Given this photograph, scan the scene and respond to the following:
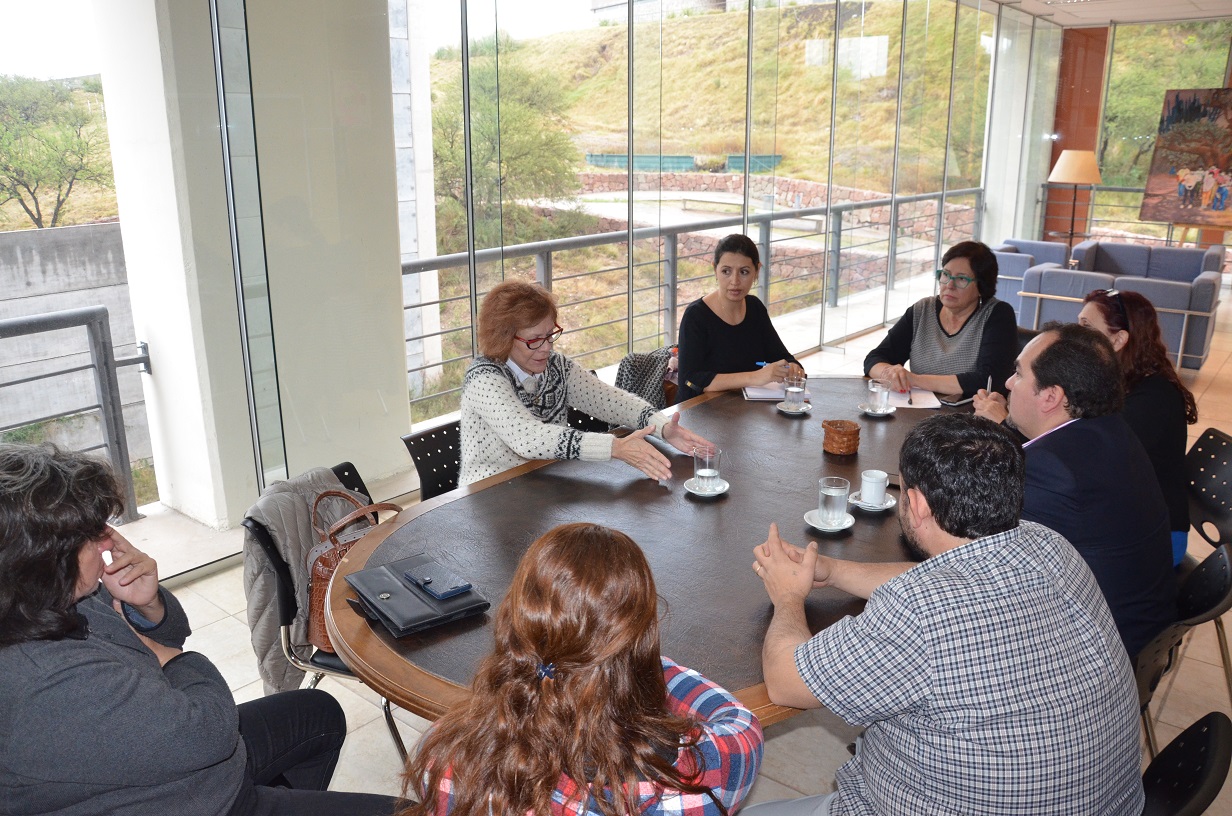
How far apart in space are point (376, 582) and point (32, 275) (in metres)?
2.12

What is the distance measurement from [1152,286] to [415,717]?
20.7ft

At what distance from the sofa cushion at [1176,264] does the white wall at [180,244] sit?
761cm

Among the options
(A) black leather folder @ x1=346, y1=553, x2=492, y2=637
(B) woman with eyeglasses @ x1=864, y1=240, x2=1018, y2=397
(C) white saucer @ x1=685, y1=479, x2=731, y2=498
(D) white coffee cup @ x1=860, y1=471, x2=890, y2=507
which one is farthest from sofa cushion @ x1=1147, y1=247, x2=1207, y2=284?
(A) black leather folder @ x1=346, y1=553, x2=492, y2=637

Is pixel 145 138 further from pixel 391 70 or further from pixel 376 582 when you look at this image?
pixel 376 582

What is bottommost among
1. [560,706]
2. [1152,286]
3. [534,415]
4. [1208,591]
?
[1208,591]

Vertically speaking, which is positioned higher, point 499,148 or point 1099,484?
point 499,148

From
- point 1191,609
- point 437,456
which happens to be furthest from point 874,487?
point 437,456

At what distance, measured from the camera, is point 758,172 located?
6.24 m

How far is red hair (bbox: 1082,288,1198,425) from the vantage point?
8.66ft

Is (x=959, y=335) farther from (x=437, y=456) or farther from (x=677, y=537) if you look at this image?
(x=437, y=456)

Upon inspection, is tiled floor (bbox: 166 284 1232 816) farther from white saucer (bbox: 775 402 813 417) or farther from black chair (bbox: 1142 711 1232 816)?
black chair (bbox: 1142 711 1232 816)

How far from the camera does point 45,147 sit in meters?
3.10

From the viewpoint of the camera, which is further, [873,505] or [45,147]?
[45,147]

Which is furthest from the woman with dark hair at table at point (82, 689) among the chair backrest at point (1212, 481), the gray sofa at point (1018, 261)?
the gray sofa at point (1018, 261)
